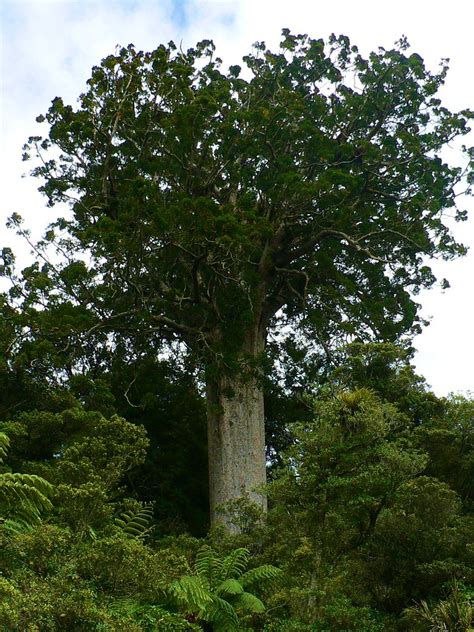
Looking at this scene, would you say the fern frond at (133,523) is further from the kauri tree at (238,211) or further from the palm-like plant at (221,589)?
the kauri tree at (238,211)

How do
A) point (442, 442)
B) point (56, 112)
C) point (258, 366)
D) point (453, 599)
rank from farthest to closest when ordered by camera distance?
point (56, 112), point (258, 366), point (442, 442), point (453, 599)

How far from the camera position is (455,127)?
18109 millimetres

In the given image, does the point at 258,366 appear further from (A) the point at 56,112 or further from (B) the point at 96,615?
(B) the point at 96,615

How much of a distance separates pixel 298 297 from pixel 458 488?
611cm

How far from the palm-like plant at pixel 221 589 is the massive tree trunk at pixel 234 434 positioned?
4868 millimetres

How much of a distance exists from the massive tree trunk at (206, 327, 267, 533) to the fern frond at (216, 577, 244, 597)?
5.66 m

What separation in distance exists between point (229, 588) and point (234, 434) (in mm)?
6512

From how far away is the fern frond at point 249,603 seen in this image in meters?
9.52

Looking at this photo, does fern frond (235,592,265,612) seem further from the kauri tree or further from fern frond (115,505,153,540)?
the kauri tree

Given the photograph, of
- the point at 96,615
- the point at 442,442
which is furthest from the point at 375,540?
the point at 96,615

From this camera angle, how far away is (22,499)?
28.6 feet

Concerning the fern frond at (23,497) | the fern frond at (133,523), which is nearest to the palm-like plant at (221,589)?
the fern frond at (133,523)

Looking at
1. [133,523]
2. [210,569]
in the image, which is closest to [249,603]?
[210,569]

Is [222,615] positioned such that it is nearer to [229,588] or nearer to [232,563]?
[229,588]
